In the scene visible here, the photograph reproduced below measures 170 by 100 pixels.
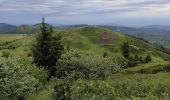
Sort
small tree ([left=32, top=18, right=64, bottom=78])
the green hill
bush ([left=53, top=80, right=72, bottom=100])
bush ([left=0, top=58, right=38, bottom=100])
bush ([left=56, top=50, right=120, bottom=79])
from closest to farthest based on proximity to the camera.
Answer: bush ([left=53, top=80, right=72, bottom=100]) < bush ([left=0, top=58, right=38, bottom=100]) < bush ([left=56, top=50, right=120, bottom=79]) < small tree ([left=32, top=18, right=64, bottom=78]) < the green hill

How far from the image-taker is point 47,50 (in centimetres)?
7062

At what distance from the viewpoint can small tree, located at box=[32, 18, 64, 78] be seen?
228 feet

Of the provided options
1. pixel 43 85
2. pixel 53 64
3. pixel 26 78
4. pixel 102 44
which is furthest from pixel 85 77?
pixel 102 44

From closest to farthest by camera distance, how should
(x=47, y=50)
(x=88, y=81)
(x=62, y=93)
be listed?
(x=62, y=93)
(x=88, y=81)
(x=47, y=50)

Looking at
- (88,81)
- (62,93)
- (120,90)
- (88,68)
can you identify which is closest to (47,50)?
(88,68)

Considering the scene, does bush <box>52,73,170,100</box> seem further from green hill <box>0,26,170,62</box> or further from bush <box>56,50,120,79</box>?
green hill <box>0,26,170,62</box>

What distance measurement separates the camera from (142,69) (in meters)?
81.9

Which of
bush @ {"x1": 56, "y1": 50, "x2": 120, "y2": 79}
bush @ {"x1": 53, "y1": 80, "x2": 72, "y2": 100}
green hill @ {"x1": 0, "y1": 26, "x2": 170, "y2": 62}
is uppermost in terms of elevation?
bush @ {"x1": 53, "y1": 80, "x2": 72, "y2": 100}

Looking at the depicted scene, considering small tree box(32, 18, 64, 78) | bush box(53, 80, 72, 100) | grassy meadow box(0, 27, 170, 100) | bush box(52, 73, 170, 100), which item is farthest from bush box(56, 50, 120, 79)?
bush box(53, 80, 72, 100)

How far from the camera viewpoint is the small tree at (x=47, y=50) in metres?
69.4

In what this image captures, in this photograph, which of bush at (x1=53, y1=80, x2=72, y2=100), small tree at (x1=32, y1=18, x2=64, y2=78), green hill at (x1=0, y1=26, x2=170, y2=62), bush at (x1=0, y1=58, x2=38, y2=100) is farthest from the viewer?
green hill at (x1=0, y1=26, x2=170, y2=62)

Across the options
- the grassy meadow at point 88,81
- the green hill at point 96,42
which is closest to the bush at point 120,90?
the grassy meadow at point 88,81

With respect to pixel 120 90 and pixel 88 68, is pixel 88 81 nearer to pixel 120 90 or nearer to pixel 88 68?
pixel 88 68

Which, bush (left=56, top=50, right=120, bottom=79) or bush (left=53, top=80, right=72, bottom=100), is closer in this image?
bush (left=53, top=80, right=72, bottom=100)
